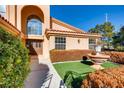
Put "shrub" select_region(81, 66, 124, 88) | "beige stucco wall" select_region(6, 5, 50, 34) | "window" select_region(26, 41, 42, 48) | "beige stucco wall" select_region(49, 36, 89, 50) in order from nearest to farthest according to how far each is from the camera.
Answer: "shrub" select_region(81, 66, 124, 88), "beige stucco wall" select_region(6, 5, 50, 34), "beige stucco wall" select_region(49, 36, 89, 50), "window" select_region(26, 41, 42, 48)

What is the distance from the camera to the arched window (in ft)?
75.0

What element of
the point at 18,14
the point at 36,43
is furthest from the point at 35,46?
the point at 18,14

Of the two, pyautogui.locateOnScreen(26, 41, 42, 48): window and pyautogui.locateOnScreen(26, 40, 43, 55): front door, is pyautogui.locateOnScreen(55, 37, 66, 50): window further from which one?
pyautogui.locateOnScreen(26, 41, 42, 48): window

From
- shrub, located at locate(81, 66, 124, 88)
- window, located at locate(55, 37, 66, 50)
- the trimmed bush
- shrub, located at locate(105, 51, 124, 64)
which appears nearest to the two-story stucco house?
window, located at locate(55, 37, 66, 50)

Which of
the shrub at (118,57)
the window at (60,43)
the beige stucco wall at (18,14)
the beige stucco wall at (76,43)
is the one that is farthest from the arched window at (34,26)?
the shrub at (118,57)

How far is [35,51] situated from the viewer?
2411 cm

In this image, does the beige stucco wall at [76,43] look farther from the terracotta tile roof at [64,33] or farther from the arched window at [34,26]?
the arched window at [34,26]

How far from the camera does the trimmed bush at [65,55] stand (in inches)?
688

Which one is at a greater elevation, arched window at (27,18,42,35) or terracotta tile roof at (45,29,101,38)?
arched window at (27,18,42,35)

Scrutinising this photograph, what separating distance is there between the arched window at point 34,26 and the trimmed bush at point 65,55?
20.8ft

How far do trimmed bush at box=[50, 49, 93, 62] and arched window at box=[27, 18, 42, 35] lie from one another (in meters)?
6.33

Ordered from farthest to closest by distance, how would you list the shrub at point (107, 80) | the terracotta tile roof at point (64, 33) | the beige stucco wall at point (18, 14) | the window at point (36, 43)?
the window at point (36, 43), the terracotta tile roof at point (64, 33), the beige stucco wall at point (18, 14), the shrub at point (107, 80)

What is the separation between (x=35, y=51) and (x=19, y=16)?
5901 mm
